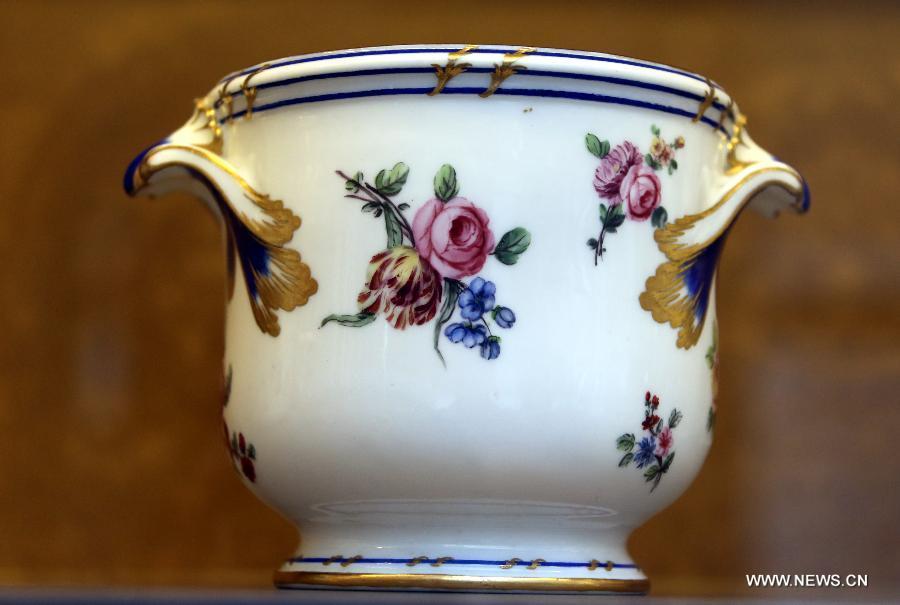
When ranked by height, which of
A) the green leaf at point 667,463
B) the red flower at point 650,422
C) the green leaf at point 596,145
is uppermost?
the green leaf at point 596,145

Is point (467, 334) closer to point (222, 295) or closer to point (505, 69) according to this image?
point (505, 69)

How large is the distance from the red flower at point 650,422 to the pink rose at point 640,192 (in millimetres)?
89

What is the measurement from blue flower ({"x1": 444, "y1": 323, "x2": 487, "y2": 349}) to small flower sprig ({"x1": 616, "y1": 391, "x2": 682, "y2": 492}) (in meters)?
0.08

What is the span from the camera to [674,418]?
2.04 ft

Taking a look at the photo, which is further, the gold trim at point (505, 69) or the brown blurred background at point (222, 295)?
the brown blurred background at point (222, 295)

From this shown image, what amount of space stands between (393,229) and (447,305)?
41 mm

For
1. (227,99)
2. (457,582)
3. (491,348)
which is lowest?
(457,582)

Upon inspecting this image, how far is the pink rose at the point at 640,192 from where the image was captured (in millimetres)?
604

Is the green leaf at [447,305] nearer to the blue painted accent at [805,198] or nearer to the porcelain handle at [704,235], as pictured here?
the porcelain handle at [704,235]

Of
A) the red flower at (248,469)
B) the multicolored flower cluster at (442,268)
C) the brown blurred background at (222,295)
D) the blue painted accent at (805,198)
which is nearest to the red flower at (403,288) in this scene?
the multicolored flower cluster at (442,268)

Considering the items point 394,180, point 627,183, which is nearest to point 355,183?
point 394,180

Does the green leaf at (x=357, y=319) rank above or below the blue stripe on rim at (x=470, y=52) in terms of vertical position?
below

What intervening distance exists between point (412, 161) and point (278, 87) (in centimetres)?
8

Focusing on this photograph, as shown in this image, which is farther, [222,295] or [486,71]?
[222,295]
